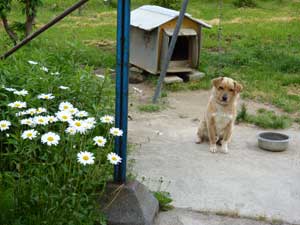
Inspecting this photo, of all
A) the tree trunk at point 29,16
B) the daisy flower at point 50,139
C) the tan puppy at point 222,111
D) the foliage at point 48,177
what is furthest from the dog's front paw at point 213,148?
the tree trunk at point 29,16

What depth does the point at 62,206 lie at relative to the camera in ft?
9.43

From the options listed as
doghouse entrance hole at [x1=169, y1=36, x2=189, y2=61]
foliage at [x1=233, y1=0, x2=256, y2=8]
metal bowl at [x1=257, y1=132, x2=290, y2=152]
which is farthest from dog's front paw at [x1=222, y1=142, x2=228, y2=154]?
foliage at [x1=233, y1=0, x2=256, y2=8]

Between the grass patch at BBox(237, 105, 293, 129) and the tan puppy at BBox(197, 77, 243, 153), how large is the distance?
0.95m

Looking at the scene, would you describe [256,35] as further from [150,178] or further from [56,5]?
[150,178]

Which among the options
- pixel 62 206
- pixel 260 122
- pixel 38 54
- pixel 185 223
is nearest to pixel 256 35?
pixel 260 122

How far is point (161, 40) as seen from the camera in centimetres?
793

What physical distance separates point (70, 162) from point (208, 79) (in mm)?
5427

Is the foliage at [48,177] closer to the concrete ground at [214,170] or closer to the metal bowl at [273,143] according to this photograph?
the concrete ground at [214,170]

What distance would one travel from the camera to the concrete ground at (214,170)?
3.83 metres

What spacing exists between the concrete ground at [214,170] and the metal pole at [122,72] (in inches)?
24.9

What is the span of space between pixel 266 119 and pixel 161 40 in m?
2.34

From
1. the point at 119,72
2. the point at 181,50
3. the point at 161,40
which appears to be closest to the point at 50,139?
→ the point at 119,72

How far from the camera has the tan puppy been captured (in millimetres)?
5227

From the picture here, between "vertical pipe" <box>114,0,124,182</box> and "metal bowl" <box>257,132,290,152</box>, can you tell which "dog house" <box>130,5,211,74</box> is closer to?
"metal bowl" <box>257,132,290,152</box>
